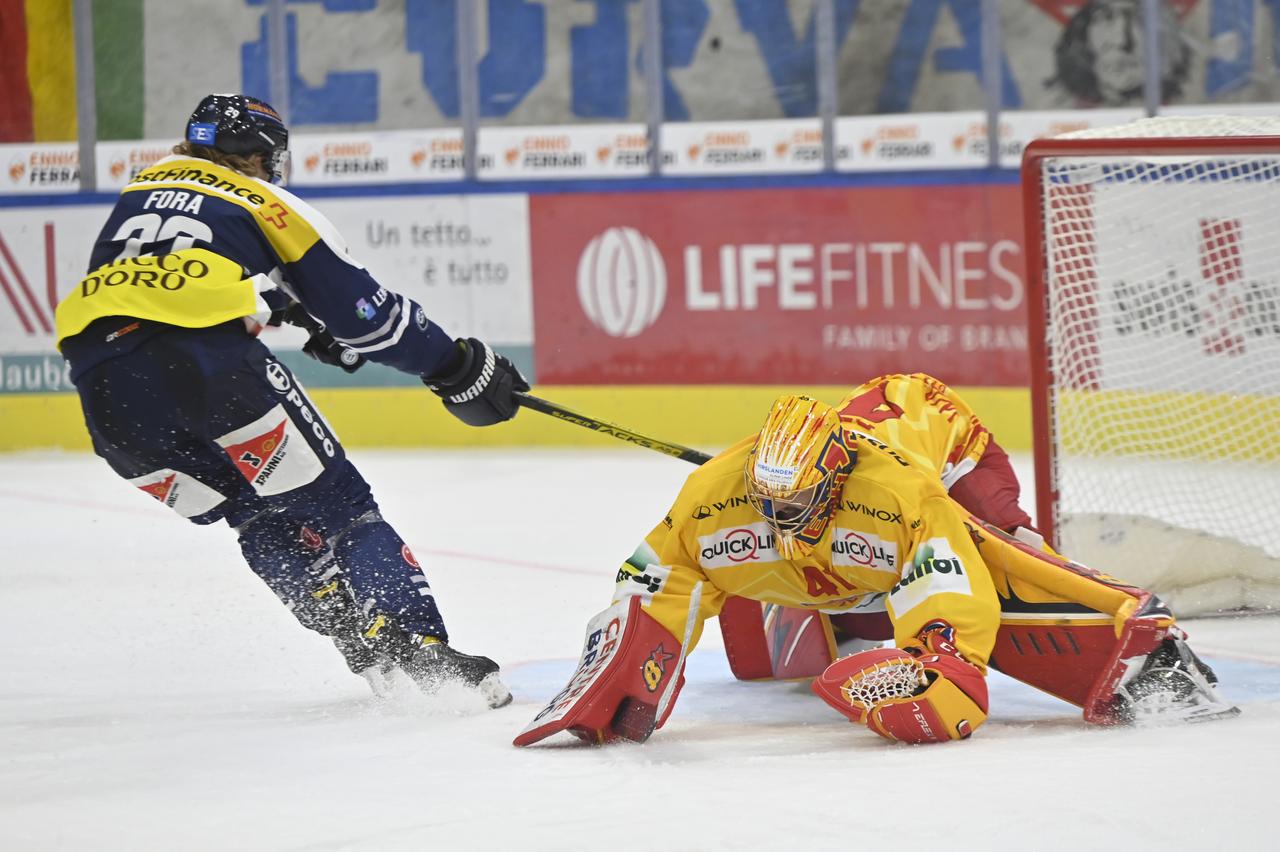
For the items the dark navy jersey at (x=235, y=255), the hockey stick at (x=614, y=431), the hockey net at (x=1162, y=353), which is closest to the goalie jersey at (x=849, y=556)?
the hockey stick at (x=614, y=431)

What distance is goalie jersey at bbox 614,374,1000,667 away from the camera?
128 inches

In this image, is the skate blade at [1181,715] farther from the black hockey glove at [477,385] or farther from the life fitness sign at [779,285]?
the life fitness sign at [779,285]

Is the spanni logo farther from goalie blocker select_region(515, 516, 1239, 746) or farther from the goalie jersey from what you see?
goalie blocker select_region(515, 516, 1239, 746)

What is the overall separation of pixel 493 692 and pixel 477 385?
2.27 ft

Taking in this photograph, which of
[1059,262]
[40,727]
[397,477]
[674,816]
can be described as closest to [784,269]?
[397,477]

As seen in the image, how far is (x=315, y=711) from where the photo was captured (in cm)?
378

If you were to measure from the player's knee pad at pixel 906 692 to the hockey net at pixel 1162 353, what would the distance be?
1.63 metres

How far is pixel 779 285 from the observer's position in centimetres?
834

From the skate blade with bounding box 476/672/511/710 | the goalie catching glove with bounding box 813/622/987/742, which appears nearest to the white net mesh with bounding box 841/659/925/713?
the goalie catching glove with bounding box 813/622/987/742

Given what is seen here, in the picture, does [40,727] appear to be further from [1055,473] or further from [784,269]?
[784,269]

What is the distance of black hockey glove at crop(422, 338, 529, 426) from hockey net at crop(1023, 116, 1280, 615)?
5.02 ft

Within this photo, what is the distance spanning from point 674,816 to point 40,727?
1.55 meters

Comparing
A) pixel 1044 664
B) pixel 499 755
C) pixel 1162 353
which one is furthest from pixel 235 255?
pixel 1162 353

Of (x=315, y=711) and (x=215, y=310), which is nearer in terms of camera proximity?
(x=215, y=310)
